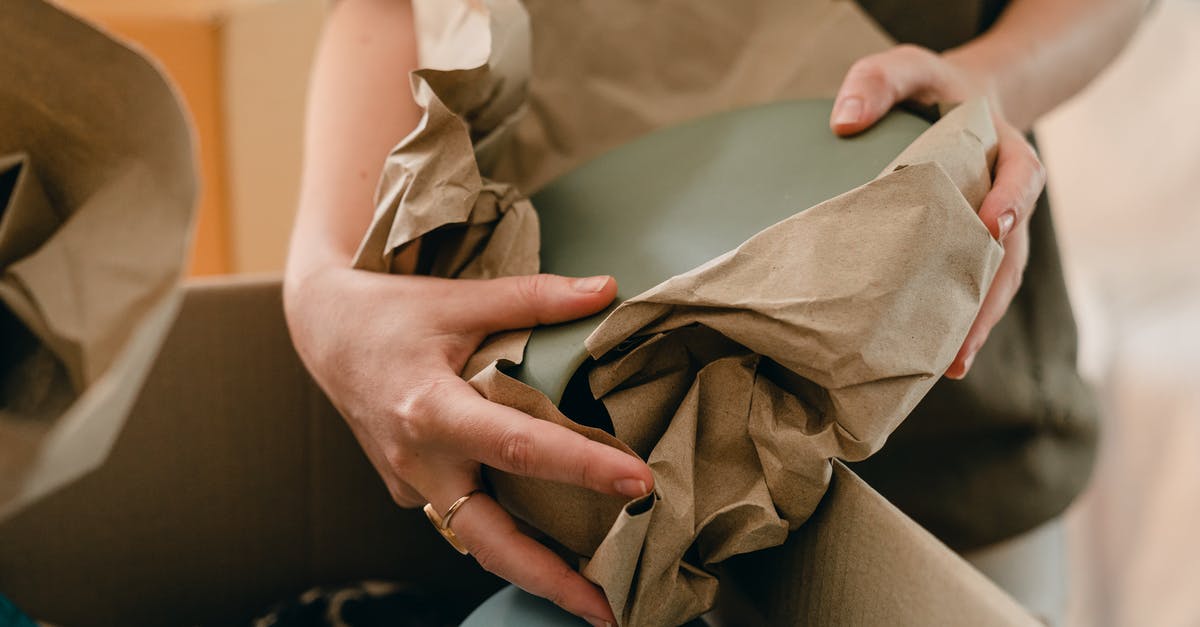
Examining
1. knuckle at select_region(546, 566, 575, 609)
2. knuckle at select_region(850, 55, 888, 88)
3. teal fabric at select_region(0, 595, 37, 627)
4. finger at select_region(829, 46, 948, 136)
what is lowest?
knuckle at select_region(546, 566, 575, 609)

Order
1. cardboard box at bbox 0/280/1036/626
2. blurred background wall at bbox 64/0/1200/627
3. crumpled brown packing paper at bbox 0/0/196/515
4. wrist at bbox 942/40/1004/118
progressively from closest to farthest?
crumpled brown packing paper at bbox 0/0/196/515
wrist at bbox 942/40/1004/118
cardboard box at bbox 0/280/1036/626
blurred background wall at bbox 64/0/1200/627

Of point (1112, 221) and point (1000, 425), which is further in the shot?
point (1112, 221)

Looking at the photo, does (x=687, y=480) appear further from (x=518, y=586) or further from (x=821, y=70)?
(x=821, y=70)

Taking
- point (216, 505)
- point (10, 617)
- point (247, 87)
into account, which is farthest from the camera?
point (247, 87)

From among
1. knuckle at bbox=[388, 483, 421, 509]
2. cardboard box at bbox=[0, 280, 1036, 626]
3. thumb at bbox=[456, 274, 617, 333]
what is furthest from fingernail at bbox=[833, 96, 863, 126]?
cardboard box at bbox=[0, 280, 1036, 626]

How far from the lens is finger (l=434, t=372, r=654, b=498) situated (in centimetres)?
30

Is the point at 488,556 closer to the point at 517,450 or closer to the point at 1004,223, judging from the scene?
the point at 517,450

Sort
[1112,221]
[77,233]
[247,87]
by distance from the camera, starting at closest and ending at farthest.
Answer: [77,233]
[247,87]
[1112,221]

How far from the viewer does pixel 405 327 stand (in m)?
0.38

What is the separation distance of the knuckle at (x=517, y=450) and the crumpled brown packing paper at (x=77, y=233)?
0.37ft

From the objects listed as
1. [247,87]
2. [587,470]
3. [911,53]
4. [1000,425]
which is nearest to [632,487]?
[587,470]

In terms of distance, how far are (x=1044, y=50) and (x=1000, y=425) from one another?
209 millimetres

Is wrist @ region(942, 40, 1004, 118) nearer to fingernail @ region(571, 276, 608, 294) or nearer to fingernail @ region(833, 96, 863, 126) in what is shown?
fingernail @ region(833, 96, 863, 126)

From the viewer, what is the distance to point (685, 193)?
15.9 inches
